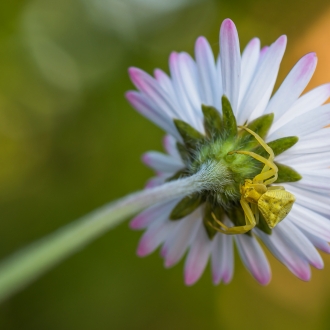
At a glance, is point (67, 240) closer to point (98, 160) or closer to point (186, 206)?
point (186, 206)

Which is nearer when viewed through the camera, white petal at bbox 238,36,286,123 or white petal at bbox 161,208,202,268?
white petal at bbox 238,36,286,123

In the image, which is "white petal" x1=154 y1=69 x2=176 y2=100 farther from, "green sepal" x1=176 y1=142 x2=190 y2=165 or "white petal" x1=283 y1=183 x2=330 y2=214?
"white petal" x1=283 y1=183 x2=330 y2=214

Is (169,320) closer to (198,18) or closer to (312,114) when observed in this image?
(198,18)

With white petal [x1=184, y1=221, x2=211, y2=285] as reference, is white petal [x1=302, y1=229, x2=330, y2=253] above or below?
below

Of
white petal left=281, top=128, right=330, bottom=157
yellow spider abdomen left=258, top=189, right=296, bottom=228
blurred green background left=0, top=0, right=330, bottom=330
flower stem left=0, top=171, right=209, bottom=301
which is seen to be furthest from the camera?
blurred green background left=0, top=0, right=330, bottom=330

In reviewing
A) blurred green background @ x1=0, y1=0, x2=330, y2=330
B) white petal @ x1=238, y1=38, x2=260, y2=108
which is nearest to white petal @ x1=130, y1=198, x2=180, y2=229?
white petal @ x1=238, y1=38, x2=260, y2=108

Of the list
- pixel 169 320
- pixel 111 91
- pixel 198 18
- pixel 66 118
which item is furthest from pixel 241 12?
pixel 169 320

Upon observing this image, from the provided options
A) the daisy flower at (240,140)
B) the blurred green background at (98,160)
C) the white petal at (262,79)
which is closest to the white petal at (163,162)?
the daisy flower at (240,140)
